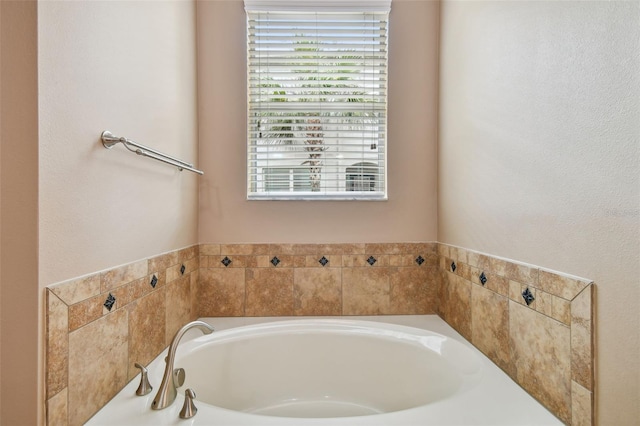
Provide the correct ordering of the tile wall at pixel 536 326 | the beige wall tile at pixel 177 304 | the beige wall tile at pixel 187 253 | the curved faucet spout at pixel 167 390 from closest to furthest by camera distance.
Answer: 1. the tile wall at pixel 536 326
2. the curved faucet spout at pixel 167 390
3. the beige wall tile at pixel 177 304
4. the beige wall tile at pixel 187 253

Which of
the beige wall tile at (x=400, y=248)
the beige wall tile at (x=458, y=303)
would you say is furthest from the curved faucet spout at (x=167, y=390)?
the beige wall tile at (x=458, y=303)

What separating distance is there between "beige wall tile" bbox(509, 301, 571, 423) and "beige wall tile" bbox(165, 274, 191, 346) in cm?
142

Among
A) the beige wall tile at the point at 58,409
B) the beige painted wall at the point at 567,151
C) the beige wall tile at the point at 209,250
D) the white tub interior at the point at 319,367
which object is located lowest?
the white tub interior at the point at 319,367

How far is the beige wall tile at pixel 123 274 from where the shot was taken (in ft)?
3.13

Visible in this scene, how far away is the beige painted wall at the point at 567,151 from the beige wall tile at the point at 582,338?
0.07 ft

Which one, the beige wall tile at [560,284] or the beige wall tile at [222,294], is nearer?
the beige wall tile at [560,284]

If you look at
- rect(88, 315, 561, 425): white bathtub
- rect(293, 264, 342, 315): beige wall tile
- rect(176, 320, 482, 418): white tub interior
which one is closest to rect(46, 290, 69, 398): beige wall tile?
rect(88, 315, 561, 425): white bathtub

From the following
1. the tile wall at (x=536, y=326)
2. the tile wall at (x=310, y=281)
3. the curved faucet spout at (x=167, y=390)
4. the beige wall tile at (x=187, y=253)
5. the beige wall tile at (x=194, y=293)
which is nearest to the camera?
the tile wall at (x=536, y=326)

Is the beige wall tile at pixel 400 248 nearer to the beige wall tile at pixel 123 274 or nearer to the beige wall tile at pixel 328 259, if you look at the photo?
the beige wall tile at pixel 328 259

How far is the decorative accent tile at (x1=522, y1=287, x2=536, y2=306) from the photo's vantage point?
100 cm

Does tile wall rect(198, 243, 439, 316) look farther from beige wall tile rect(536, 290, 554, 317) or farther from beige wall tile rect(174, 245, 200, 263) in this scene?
beige wall tile rect(536, 290, 554, 317)

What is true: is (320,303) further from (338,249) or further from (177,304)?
(177,304)
